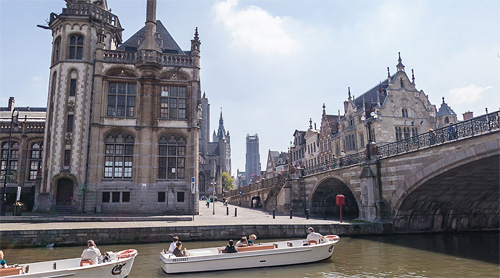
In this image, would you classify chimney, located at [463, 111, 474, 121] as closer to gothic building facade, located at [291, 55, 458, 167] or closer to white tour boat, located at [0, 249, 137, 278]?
gothic building facade, located at [291, 55, 458, 167]

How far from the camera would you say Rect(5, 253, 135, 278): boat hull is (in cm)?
1046

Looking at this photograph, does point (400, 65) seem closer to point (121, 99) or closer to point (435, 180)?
point (435, 180)

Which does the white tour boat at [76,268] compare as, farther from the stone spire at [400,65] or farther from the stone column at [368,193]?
the stone spire at [400,65]

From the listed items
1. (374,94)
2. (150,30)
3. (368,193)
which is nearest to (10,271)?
(368,193)

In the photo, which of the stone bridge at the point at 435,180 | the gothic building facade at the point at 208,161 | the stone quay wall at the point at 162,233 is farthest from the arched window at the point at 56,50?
the gothic building facade at the point at 208,161

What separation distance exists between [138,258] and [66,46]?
936 inches

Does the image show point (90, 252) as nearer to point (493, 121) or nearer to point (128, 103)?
point (493, 121)

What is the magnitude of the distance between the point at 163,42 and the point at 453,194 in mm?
28699

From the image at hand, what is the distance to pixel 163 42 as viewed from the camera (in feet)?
115

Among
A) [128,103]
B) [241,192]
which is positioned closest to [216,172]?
[241,192]

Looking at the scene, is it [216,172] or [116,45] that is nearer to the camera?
[116,45]

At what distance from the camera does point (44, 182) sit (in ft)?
96.6

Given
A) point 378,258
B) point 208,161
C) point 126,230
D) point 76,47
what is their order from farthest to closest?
point 208,161, point 76,47, point 126,230, point 378,258

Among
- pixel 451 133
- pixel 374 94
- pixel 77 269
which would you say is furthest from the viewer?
pixel 374 94
